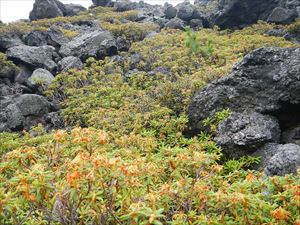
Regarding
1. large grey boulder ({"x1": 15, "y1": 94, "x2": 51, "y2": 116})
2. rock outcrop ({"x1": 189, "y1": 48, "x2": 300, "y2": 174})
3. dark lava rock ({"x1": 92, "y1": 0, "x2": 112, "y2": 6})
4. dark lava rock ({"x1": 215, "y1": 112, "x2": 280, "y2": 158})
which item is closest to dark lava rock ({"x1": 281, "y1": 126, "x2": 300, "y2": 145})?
rock outcrop ({"x1": 189, "y1": 48, "x2": 300, "y2": 174})

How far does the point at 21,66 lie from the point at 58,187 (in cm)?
1912

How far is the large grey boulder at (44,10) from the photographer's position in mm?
38000

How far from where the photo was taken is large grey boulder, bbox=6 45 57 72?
21.7 meters

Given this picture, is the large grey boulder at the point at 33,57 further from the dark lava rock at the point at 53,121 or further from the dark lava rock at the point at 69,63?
the dark lava rock at the point at 53,121

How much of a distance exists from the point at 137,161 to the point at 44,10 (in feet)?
119

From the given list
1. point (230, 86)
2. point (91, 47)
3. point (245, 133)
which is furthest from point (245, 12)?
point (245, 133)

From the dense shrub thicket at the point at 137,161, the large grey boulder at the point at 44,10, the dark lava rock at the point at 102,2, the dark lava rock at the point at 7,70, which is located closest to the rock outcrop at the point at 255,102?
the dense shrub thicket at the point at 137,161

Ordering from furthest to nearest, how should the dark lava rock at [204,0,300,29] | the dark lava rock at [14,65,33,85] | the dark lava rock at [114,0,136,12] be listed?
the dark lava rock at [114,0,136,12]
the dark lava rock at [204,0,300,29]
the dark lava rock at [14,65,33,85]

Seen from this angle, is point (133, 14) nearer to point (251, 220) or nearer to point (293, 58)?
point (293, 58)

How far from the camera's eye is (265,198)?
213 inches

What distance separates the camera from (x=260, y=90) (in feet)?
36.9

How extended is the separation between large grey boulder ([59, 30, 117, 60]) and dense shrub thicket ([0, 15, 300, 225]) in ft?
3.51

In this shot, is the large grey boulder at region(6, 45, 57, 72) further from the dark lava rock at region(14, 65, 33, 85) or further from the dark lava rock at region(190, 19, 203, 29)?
the dark lava rock at region(190, 19, 203, 29)

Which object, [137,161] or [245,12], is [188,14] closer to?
[245,12]
